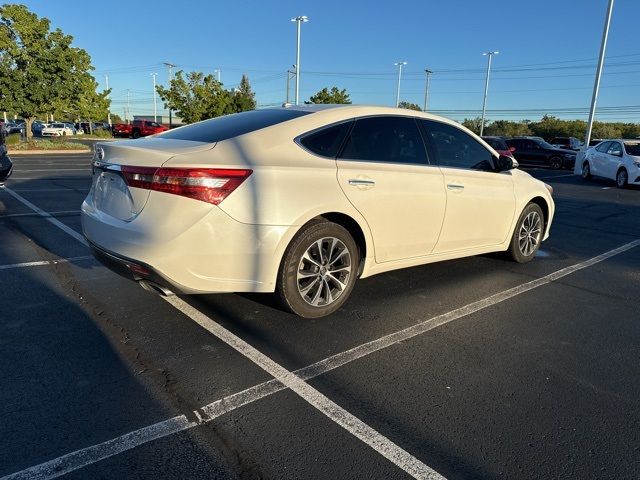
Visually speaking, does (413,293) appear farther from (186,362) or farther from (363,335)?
(186,362)

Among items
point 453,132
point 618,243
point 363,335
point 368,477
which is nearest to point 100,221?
point 363,335

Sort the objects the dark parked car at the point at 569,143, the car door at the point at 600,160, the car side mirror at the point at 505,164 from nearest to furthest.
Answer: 1. the car side mirror at the point at 505,164
2. the car door at the point at 600,160
3. the dark parked car at the point at 569,143

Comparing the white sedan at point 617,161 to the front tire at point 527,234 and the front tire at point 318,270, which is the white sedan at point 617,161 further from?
the front tire at point 318,270

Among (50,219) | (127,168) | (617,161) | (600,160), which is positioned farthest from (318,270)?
(600,160)

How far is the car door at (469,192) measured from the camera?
4906mm

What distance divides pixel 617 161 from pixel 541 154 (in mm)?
10361

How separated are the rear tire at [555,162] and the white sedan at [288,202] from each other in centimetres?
2323

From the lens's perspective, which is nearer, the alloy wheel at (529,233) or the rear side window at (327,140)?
the rear side window at (327,140)

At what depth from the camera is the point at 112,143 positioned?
4086mm

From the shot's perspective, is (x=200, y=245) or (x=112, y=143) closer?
(x=200, y=245)

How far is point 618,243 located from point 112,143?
7.17m

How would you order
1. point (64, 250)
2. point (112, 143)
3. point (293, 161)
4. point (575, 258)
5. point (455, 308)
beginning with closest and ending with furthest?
point (293, 161), point (112, 143), point (455, 308), point (64, 250), point (575, 258)

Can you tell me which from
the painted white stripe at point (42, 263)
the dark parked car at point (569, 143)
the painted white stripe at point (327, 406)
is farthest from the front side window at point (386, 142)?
the dark parked car at point (569, 143)

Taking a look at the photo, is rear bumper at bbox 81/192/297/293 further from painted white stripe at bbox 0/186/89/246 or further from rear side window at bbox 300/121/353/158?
painted white stripe at bbox 0/186/89/246
